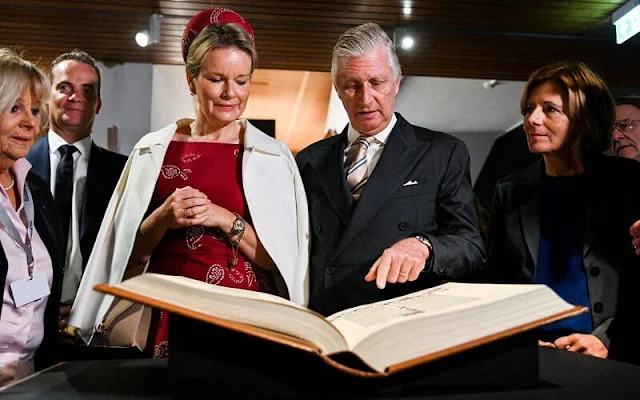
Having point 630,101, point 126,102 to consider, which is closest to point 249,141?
point 630,101

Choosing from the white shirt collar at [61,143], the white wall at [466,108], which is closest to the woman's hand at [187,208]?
the white shirt collar at [61,143]

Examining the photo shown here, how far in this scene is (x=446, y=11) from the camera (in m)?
4.15

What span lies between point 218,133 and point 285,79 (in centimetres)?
390

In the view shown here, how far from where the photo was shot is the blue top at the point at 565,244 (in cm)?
177

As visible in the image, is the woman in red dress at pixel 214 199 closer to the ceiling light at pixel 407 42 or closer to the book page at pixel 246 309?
the book page at pixel 246 309

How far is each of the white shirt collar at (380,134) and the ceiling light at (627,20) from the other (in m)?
2.84

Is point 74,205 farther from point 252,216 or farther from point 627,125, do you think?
point 627,125

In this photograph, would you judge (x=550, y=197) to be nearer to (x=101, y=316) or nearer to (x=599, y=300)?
(x=599, y=300)

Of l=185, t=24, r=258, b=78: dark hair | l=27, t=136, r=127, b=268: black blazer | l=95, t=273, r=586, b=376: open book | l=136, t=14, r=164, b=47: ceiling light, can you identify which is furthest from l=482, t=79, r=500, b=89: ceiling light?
l=95, t=273, r=586, b=376: open book

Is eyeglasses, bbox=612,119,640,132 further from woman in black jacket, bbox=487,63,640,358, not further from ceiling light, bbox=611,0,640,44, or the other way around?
ceiling light, bbox=611,0,640,44

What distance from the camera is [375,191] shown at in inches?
62.2

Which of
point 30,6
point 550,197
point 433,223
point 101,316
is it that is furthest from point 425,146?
point 30,6

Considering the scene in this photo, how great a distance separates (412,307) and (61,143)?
2.08 m

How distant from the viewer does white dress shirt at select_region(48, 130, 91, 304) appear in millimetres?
2189
